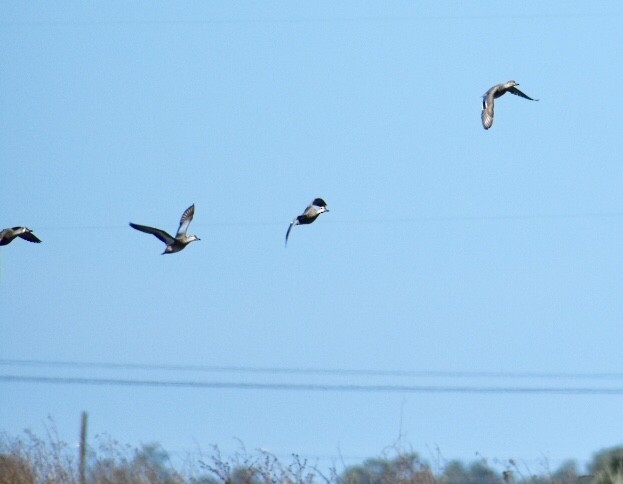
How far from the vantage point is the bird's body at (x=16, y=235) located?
829 inches

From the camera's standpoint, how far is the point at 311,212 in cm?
1864

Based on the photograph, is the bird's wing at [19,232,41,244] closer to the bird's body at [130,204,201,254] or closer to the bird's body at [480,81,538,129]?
the bird's body at [130,204,201,254]

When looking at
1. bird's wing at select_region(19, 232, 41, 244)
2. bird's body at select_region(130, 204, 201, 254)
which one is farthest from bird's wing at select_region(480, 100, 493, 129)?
bird's wing at select_region(19, 232, 41, 244)

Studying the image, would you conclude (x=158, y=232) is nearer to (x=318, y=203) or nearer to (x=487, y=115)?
(x=318, y=203)

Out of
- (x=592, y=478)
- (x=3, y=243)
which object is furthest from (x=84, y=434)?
(x=592, y=478)

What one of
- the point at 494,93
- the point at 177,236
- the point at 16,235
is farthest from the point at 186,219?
the point at 494,93

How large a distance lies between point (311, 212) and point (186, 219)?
185 centimetres

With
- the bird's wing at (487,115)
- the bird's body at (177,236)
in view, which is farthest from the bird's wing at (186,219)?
the bird's wing at (487,115)

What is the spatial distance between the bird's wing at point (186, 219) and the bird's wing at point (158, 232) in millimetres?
152

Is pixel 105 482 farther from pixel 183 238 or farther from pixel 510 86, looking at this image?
pixel 510 86

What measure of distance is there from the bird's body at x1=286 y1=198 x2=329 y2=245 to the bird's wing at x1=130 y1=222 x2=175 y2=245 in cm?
156

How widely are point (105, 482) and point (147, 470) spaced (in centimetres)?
55

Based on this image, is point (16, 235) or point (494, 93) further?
point (16, 235)

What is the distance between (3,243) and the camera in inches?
836
